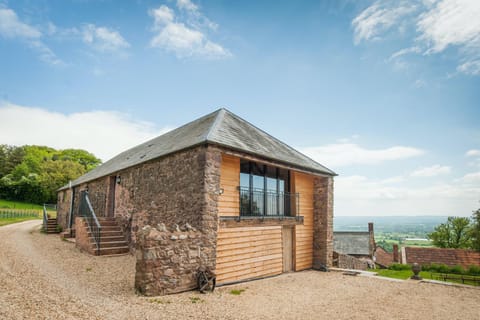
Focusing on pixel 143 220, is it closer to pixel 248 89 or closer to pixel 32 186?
pixel 248 89

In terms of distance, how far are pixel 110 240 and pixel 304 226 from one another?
8.67 meters

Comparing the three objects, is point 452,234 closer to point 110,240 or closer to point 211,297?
point 211,297

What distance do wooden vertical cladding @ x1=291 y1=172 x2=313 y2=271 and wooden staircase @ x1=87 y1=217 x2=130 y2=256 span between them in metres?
7.46

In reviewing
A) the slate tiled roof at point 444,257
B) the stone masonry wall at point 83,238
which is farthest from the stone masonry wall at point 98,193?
the slate tiled roof at point 444,257

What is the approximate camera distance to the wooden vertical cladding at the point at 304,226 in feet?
35.6

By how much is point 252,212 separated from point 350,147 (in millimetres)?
15208

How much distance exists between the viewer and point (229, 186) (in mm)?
8391

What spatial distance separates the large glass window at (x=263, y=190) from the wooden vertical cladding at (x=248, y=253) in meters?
0.69

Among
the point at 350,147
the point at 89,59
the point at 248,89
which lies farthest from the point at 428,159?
the point at 89,59

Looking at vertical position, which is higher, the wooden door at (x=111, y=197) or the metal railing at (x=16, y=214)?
the wooden door at (x=111, y=197)

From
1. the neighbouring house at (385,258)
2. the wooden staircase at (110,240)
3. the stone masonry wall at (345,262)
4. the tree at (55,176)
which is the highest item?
the tree at (55,176)

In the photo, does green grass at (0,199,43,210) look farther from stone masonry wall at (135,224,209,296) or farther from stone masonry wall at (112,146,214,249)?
stone masonry wall at (135,224,209,296)

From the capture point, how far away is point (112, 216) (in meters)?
13.7

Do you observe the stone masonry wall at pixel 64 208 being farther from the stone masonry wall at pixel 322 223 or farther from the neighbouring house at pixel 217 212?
the stone masonry wall at pixel 322 223
